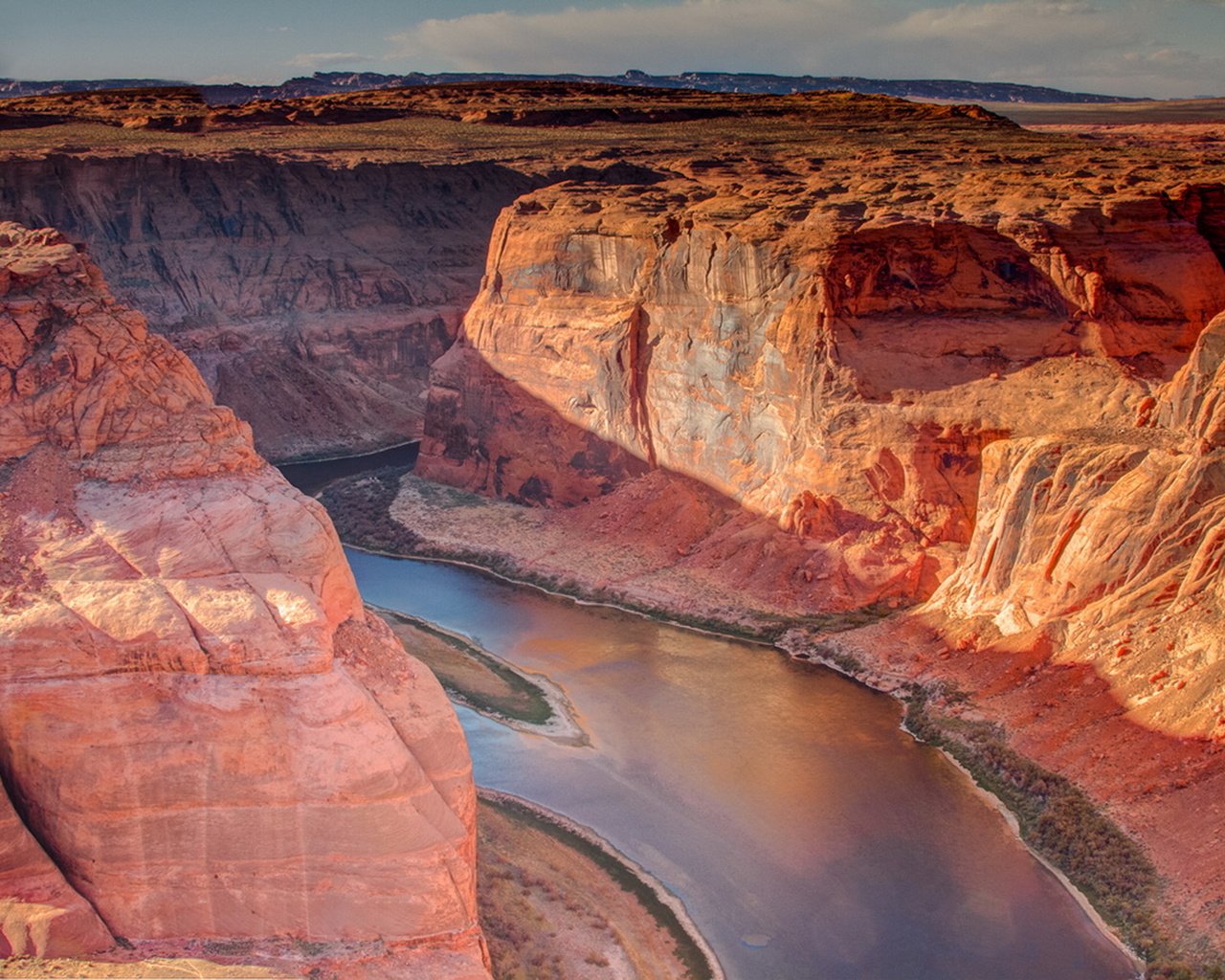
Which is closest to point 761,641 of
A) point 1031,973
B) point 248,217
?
point 1031,973

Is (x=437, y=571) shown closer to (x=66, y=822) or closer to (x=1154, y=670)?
(x=1154, y=670)

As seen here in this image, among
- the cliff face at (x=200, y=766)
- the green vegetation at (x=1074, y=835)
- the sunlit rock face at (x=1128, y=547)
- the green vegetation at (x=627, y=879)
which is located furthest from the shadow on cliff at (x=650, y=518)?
the cliff face at (x=200, y=766)

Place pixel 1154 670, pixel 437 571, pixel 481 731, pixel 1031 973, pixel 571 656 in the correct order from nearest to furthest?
pixel 1031 973 < pixel 1154 670 < pixel 481 731 < pixel 571 656 < pixel 437 571

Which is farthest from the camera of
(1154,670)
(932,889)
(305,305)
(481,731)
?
(305,305)

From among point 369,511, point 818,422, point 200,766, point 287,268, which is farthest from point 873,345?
point 287,268

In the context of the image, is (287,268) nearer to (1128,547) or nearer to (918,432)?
(918,432)

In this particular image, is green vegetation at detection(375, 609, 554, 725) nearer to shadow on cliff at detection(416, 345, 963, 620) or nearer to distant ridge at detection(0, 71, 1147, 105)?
shadow on cliff at detection(416, 345, 963, 620)
